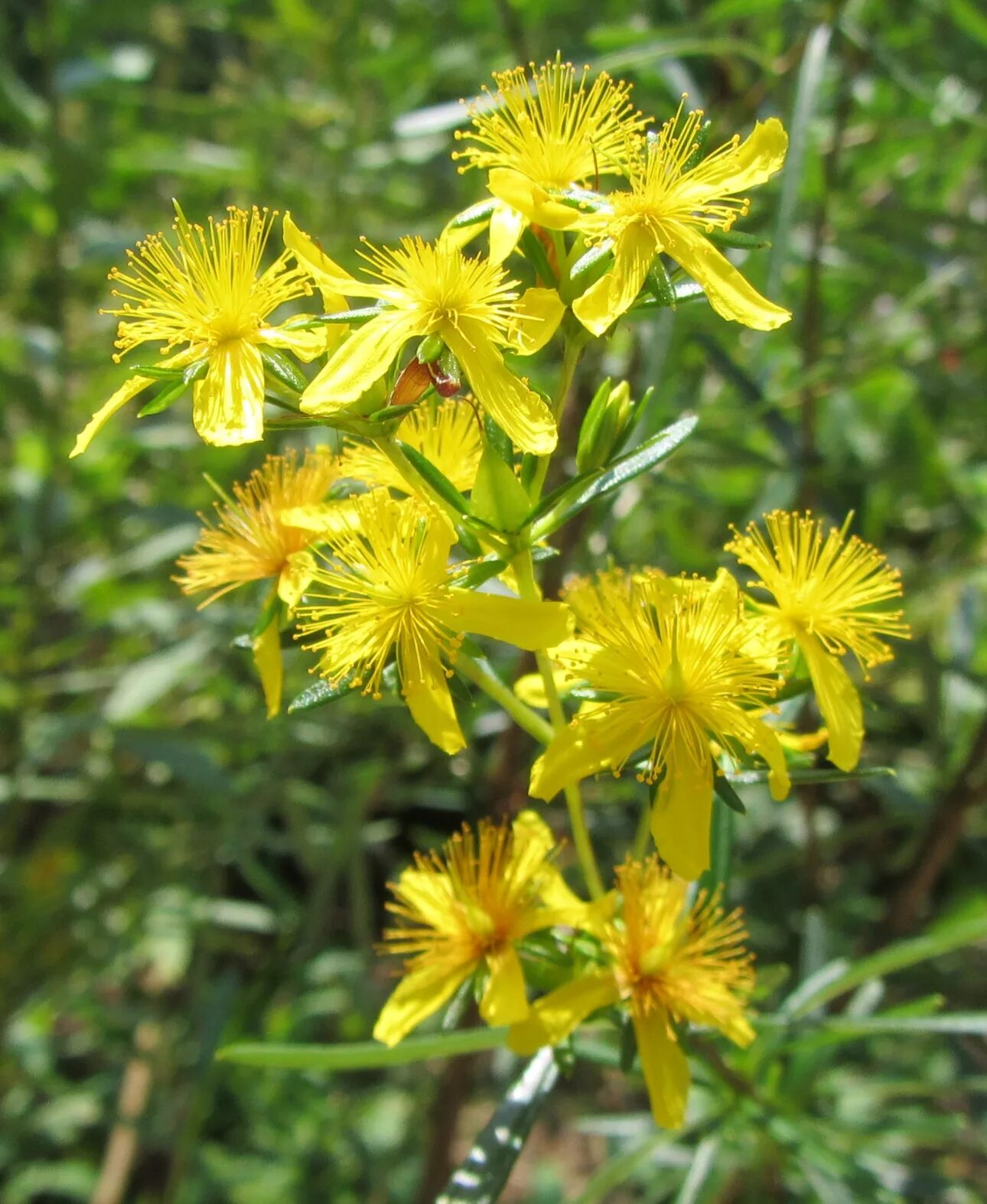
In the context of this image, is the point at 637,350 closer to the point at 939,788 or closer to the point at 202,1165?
the point at 939,788

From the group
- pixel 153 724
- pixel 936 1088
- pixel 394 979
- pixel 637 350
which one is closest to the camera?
pixel 936 1088

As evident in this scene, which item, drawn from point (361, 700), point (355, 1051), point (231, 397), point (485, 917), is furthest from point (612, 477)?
point (361, 700)

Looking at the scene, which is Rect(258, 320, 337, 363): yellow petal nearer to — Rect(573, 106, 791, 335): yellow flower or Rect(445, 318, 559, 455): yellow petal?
Rect(445, 318, 559, 455): yellow petal

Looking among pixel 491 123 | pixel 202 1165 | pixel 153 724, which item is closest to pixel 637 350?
pixel 491 123

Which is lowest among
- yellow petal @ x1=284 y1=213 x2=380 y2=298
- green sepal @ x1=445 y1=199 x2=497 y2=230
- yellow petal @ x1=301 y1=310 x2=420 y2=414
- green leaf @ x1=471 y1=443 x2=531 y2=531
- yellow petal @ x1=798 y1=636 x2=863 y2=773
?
yellow petal @ x1=798 y1=636 x2=863 y2=773

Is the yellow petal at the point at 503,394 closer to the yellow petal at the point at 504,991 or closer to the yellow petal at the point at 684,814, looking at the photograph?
the yellow petal at the point at 684,814

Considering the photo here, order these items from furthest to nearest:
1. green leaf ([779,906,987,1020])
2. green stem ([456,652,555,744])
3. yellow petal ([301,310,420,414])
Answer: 1. green leaf ([779,906,987,1020])
2. green stem ([456,652,555,744])
3. yellow petal ([301,310,420,414])

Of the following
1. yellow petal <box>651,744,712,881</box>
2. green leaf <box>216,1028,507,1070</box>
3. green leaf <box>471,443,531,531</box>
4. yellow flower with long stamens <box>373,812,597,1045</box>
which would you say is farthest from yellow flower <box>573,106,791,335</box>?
green leaf <box>216,1028,507,1070</box>
